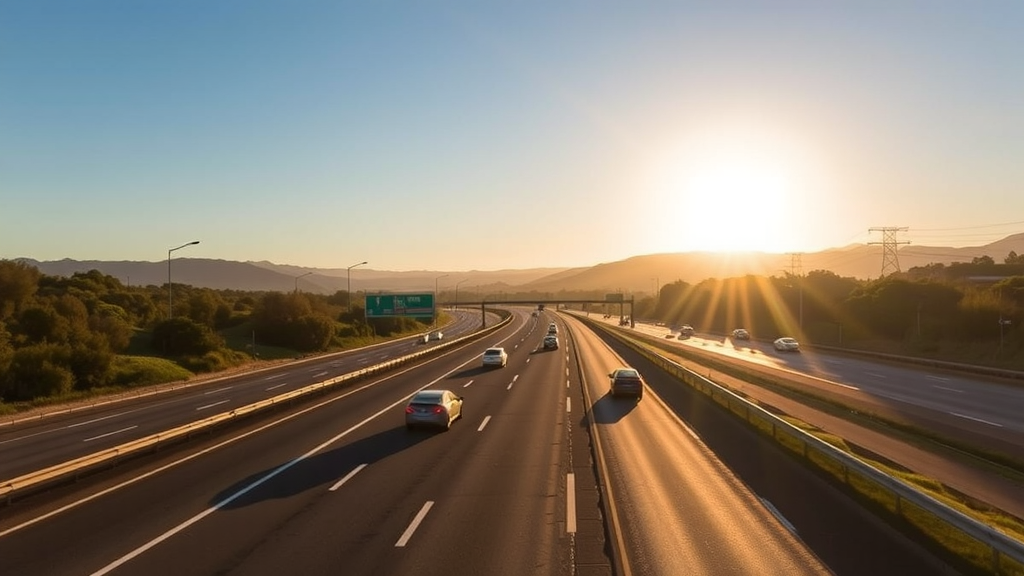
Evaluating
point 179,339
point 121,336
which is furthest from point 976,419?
point 121,336

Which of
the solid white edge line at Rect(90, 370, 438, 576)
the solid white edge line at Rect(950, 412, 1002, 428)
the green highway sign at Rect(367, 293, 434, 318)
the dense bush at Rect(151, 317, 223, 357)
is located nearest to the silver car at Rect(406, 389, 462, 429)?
the solid white edge line at Rect(90, 370, 438, 576)

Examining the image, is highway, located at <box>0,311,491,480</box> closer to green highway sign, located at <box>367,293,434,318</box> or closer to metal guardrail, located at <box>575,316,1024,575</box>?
green highway sign, located at <box>367,293,434,318</box>

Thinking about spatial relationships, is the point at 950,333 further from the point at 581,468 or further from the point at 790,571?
the point at 790,571

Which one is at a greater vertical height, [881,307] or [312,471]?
[881,307]

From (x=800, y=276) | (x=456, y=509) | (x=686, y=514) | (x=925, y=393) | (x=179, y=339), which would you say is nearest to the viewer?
(x=686, y=514)

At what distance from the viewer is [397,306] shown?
70.7 meters

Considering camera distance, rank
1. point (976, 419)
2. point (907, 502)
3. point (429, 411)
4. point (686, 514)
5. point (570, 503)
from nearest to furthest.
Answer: point (686, 514)
point (907, 502)
point (570, 503)
point (429, 411)
point (976, 419)

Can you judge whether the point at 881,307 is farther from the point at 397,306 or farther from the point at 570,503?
the point at 570,503

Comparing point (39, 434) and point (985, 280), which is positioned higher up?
point (985, 280)

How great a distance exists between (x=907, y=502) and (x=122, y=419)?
105 feet

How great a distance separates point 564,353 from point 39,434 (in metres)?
49.0

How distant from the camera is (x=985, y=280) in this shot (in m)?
112

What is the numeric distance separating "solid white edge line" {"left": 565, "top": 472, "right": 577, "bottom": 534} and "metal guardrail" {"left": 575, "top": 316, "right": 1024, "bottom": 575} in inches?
254

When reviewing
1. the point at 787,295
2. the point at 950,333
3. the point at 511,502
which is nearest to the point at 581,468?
the point at 511,502
